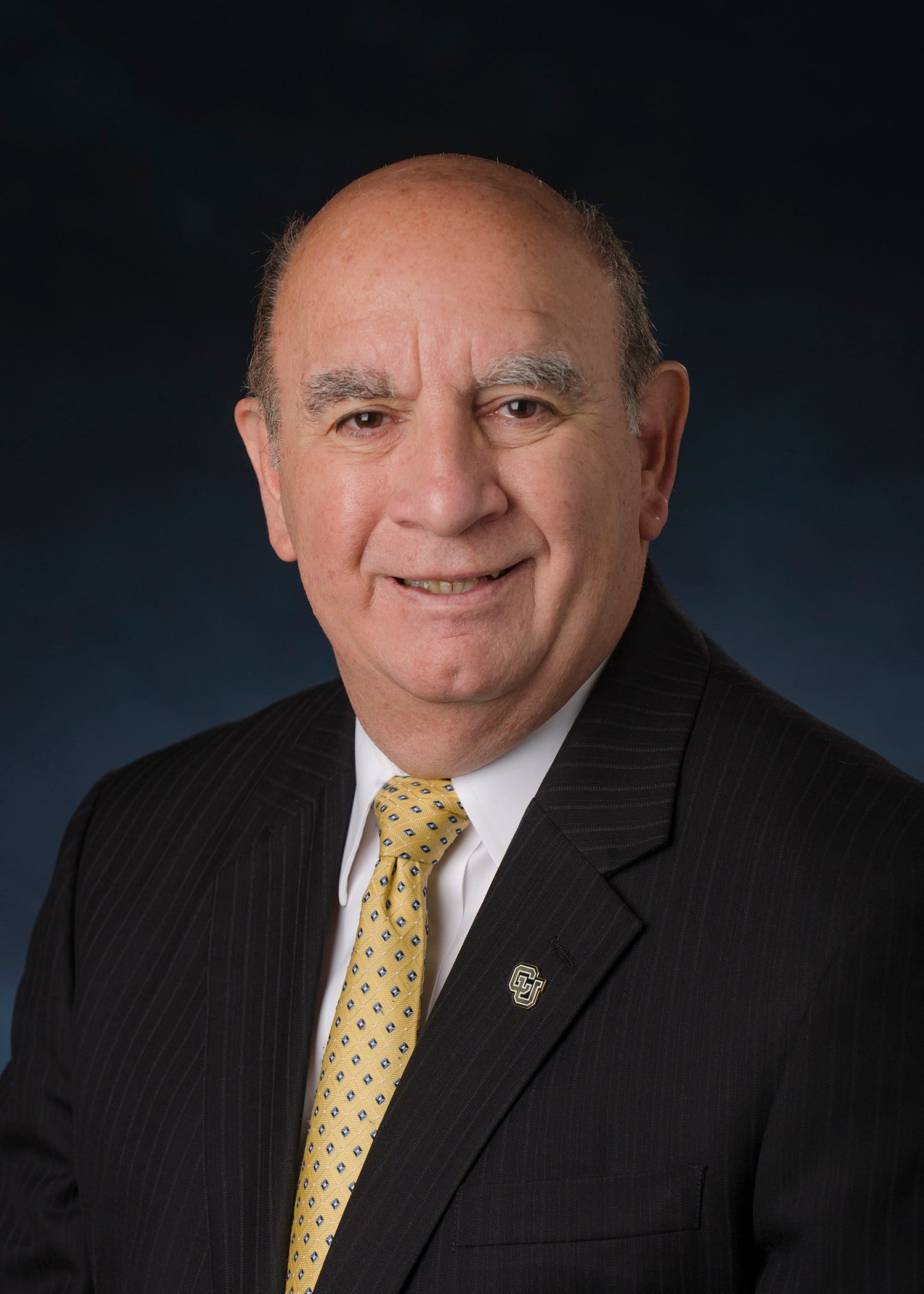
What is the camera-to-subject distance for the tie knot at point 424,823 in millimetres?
2656

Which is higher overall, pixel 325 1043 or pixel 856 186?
pixel 856 186

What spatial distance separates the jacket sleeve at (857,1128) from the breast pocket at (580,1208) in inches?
4.6

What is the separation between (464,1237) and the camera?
231 centimetres

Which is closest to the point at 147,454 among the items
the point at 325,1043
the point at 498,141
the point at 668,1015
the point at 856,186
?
the point at 498,141

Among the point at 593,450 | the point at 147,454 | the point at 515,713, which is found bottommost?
the point at 515,713

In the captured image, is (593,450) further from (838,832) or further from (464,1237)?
(464,1237)

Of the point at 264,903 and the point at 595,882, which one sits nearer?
the point at 595,882

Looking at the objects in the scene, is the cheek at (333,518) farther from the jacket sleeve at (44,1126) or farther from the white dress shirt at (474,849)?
the jacket sleeve at (44,1126)

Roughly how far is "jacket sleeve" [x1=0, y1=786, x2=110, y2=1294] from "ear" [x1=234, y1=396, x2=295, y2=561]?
83cm

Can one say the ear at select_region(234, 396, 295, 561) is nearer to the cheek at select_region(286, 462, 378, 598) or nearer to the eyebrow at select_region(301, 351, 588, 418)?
the cheek at select_region(286, 462, 378, 598)

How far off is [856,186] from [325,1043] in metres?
3.01

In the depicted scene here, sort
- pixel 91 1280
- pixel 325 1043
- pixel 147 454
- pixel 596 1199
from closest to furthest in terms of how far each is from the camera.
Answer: pixel 596 1199, pixel 325 1043, pixel 91 1280, pixel 147 454

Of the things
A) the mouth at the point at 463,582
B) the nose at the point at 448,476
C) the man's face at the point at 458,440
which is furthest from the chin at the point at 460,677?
the nose at the point at 448,476

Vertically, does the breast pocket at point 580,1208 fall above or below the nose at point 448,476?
below
